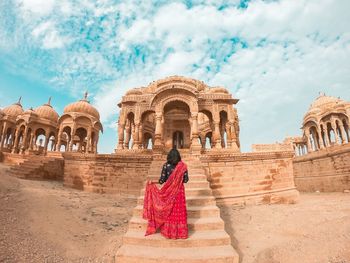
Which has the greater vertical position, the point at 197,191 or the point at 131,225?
the point at 197,191

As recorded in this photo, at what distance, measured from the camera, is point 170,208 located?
4.26m

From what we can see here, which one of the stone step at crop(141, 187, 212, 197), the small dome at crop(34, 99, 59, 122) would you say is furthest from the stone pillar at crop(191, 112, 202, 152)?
the small dome at crop(34, 99, 59, 122)

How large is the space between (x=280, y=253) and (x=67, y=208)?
19.9 feet

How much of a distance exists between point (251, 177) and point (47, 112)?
2425 centimetres

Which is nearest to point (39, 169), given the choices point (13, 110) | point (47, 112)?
point (47, 112)

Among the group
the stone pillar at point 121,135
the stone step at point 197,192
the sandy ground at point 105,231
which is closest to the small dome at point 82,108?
the stone pillar at point 121,135

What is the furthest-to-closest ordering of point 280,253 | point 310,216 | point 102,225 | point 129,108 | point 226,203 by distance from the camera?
point 129,108 < point 226,203 < point 310,216 < point 102,225 < point 280,253

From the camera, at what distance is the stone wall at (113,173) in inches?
352

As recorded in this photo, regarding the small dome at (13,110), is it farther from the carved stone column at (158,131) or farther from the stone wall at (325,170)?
the stone wall at (325,170)

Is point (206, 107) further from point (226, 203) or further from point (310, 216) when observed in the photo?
point (310, 216)

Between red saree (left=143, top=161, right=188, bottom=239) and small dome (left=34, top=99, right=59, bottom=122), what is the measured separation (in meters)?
23.7

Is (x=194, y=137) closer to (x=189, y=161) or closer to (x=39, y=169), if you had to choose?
(x=189, y=161)

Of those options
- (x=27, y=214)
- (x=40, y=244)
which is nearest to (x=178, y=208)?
(x=40, y=244)

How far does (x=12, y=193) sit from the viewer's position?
6.06 m
